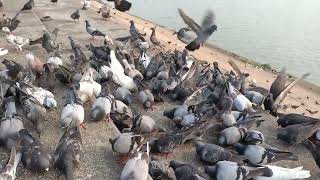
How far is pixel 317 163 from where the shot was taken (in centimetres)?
618

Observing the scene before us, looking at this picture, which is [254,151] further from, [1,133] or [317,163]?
[1,133]

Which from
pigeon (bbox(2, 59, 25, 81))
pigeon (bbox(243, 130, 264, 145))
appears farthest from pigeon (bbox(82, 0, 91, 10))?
pigeon (bbox(243, 130, 264, 145))

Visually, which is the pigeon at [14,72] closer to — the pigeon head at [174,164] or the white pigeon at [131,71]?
the white pigeon at [131,71]

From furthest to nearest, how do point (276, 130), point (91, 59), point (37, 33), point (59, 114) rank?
point (37, 33), point (91, 59), point (276, 130), point (59, 114)

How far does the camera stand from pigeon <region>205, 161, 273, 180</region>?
209 inches

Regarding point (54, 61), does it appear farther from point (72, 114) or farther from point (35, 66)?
point (72, 114)

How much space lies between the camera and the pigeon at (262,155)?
5996 millimetres

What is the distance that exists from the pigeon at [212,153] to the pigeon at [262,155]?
14.2 inches

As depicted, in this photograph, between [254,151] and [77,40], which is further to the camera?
[77,40]

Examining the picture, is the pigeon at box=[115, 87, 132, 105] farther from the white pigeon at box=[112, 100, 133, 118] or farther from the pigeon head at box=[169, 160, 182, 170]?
the pigeon head at box=[169, 160, 182, 170]

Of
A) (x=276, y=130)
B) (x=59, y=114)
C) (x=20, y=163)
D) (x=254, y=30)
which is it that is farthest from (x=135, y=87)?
(x=254, y=30)

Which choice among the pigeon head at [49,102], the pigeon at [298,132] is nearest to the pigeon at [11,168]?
the pigeon head at [49,102]

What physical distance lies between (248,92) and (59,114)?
148 inches

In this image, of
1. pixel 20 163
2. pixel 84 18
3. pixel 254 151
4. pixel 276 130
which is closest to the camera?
pixel 20 163
